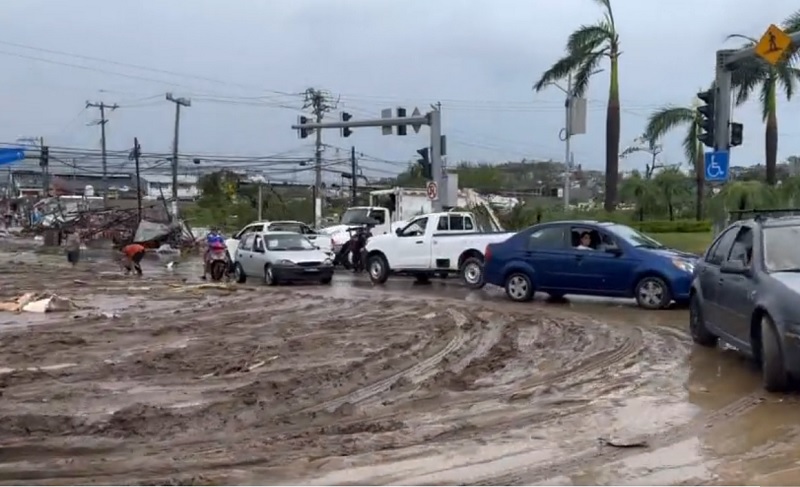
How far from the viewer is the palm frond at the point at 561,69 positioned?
3725 cm

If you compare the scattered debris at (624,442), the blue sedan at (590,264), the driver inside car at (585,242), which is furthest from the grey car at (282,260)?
the scattered debris at (624,442)

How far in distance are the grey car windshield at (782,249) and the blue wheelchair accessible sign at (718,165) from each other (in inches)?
385

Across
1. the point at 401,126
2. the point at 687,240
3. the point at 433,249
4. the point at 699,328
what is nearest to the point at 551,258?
the point at 433,249

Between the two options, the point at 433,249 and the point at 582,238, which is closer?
the point at 582,238

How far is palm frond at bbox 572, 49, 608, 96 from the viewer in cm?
3731

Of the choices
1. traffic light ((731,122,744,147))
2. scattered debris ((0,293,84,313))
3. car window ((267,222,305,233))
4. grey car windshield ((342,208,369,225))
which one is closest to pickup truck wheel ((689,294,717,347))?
traffic light ((731,122,744,147))

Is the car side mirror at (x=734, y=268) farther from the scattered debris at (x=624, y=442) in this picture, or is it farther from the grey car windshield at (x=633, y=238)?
the grey car windshield at (x=633, y=238)

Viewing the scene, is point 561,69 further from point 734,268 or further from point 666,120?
point 734,268

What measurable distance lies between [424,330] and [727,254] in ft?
15.0

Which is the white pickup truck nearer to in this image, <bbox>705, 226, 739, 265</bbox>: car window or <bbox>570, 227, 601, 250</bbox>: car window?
<bbox>570, 227, 601, 250</bbox>: car window

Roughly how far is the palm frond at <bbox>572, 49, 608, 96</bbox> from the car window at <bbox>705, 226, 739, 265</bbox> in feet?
87.2

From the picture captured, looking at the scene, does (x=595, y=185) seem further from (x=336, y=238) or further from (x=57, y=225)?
(x=336, y=238)

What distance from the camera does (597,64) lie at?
3750cm

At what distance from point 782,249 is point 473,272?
13431 millimetres
